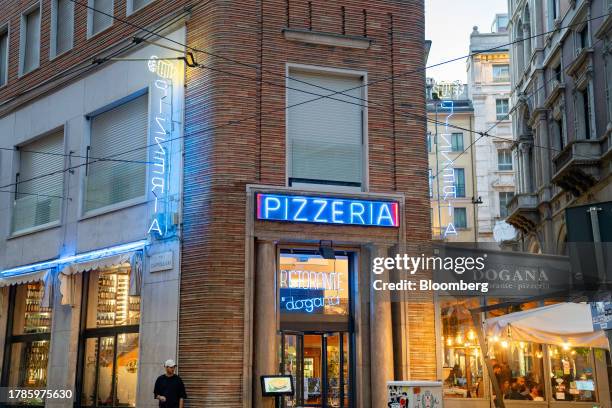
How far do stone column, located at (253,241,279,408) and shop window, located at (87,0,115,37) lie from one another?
8096mm

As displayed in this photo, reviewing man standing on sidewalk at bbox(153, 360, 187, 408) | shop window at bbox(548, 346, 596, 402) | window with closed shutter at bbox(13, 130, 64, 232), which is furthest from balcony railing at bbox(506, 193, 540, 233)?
man standing on sidewalk at bbox(153, 360, 187, 408)

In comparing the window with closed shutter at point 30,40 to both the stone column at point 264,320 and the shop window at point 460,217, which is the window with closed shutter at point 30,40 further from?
the shop window at point 460,217

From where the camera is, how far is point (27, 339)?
22.1m

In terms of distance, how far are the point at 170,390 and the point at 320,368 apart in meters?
3.59

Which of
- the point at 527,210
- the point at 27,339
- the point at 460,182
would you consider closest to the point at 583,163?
the point at 527,210

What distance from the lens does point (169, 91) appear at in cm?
1792

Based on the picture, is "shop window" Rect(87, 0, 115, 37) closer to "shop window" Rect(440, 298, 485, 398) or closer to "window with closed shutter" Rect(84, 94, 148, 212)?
"window with closed shutter" Rect(84, 94, 148, 212)

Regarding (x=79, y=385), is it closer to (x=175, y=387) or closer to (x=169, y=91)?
(x=175, y=387)

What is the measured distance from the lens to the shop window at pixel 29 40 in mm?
23922

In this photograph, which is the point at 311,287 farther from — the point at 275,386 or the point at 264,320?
the point at 275,386

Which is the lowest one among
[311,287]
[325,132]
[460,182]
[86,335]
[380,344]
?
[380,344]

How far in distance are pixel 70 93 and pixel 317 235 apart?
8.73 m

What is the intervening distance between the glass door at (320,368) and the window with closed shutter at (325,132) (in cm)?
337

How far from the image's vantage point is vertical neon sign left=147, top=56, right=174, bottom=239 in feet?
57.3
